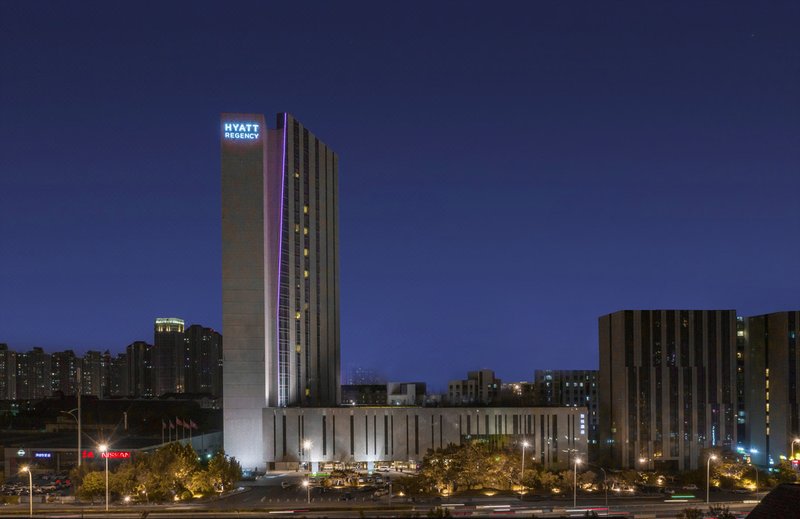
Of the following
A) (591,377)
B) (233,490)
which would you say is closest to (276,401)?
(233,490)

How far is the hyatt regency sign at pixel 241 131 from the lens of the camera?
9750 cm

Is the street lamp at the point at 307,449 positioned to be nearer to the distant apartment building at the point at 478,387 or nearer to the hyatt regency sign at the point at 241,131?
the hyatt regency sign at the point at 241,131

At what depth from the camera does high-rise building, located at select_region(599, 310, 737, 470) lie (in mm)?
96438

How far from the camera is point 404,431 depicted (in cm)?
9638

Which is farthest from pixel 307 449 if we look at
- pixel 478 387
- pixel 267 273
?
pixel 478 387

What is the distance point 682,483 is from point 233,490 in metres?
55.3

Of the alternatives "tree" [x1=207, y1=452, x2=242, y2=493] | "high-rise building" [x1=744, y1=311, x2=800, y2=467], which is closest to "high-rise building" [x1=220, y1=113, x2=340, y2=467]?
"tree" [x1=207, y1=452, x2=242, y2=493]

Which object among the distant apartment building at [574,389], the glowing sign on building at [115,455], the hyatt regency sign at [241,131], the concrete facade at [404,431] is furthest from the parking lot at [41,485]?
the distant apartment building at [574,389]

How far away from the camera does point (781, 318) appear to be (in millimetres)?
100875

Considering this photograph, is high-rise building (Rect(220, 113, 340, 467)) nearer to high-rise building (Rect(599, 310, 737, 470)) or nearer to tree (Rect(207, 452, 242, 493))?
tree (Rect(207, 452, 242, 493))

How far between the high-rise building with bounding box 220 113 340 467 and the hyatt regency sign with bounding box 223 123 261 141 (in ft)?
0.48

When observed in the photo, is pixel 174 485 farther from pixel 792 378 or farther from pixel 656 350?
pixel 792 378

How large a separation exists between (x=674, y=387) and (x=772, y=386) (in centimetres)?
1709

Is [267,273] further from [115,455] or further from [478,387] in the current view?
[478,387]
